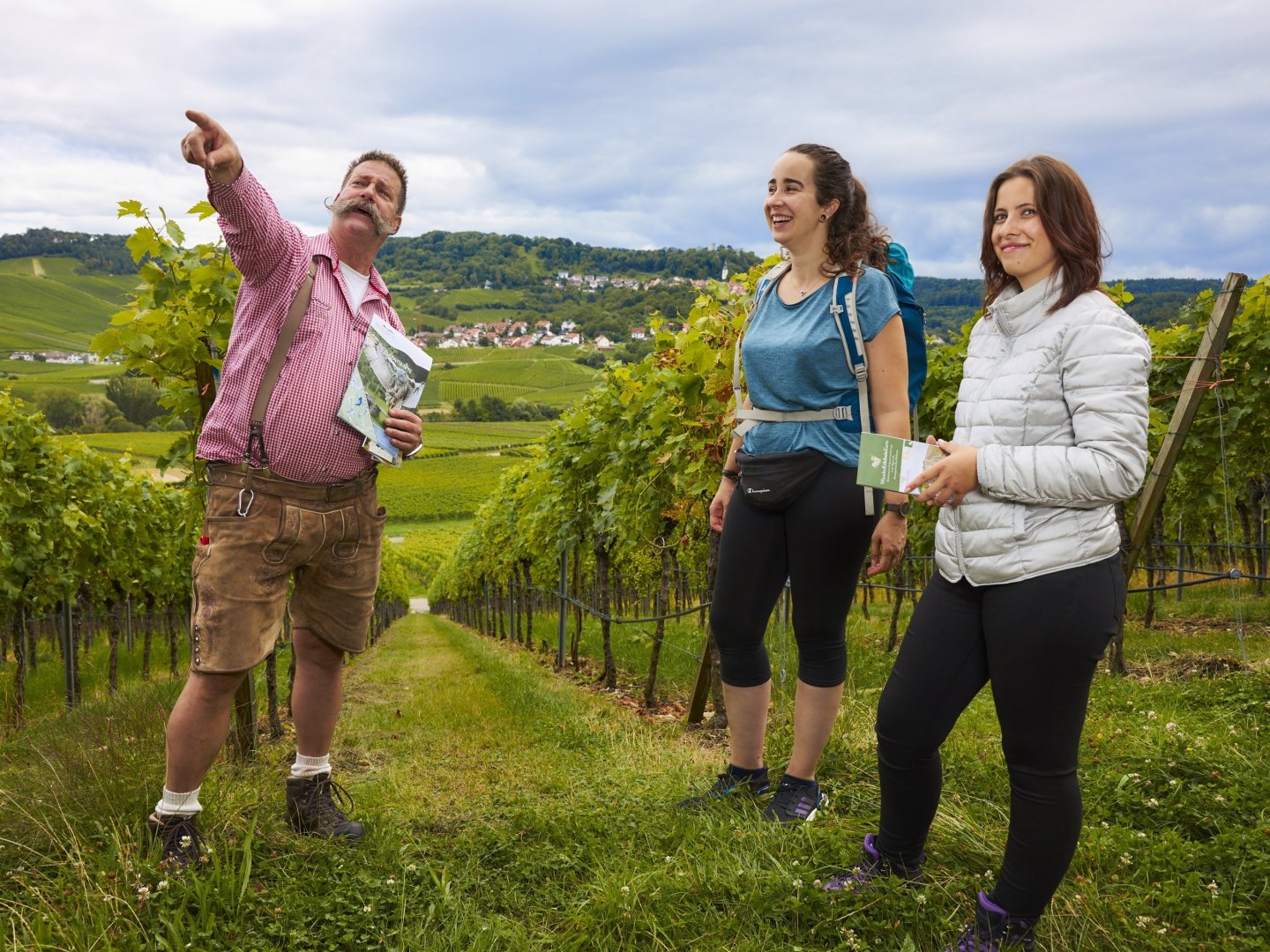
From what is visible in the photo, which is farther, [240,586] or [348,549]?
[348,549]

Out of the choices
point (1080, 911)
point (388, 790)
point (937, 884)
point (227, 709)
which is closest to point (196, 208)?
point (227, 709)

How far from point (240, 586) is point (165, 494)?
39.7 ft

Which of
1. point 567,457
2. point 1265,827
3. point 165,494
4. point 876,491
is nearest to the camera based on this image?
→ point 1265,827

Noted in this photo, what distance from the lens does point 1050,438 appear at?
1908 mm

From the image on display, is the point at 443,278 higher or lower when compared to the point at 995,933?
higher

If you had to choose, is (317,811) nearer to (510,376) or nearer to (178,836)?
(178,836)

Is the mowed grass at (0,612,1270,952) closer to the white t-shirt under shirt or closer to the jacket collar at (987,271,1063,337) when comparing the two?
the jacket collar at (987,271,1063,337)

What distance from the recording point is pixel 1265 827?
2.37 metres

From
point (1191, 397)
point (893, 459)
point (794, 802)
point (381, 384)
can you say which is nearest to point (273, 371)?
point (381, 384)

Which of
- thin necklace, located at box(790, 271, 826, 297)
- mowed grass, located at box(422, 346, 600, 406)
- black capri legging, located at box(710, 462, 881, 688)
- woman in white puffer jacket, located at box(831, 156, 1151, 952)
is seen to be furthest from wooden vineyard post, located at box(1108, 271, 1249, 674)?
mowed grass, located at box(422, 346, 600, 406)

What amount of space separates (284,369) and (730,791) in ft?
6.36

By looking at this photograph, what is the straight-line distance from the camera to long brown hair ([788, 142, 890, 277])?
2629mm

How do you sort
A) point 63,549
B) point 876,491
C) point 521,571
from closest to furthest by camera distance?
point 876,491, point 63,549, point 521,571

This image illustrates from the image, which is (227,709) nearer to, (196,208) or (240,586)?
(240,586)
